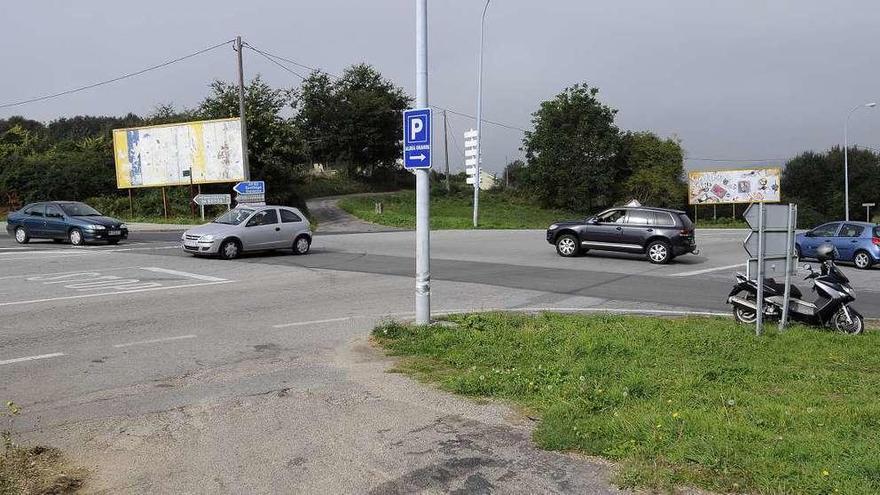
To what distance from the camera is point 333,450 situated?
188 inches

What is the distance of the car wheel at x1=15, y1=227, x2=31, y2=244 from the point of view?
976 inches

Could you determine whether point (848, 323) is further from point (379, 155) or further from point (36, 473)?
point (379, 155)

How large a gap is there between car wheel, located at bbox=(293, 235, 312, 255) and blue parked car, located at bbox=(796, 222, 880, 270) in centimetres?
1467

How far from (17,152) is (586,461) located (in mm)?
52032

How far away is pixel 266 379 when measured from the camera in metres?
6.78

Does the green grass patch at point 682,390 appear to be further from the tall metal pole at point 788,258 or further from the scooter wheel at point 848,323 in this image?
the scooter wheel at point 848,323

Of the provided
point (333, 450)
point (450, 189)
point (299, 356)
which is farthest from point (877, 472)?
point (450, 189)

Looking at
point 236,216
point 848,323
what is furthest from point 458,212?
point 848,323

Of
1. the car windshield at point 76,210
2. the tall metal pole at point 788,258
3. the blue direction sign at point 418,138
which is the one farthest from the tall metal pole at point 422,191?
the car windshield at point 76,210

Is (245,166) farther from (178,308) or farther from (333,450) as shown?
(333,450)

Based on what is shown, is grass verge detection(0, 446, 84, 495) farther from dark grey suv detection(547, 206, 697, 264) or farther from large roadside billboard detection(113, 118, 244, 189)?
large roadside billboard detection(113, 118, 244, 189)

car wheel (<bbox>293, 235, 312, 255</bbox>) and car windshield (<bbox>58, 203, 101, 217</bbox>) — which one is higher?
car windshield (<bbox>58, 203, 101, 217</bbox>)

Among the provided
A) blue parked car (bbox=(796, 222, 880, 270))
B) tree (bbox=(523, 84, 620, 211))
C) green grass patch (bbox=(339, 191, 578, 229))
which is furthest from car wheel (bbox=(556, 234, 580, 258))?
tree (bbox=(523, 84, 620, 211))

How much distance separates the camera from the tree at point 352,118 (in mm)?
63969
